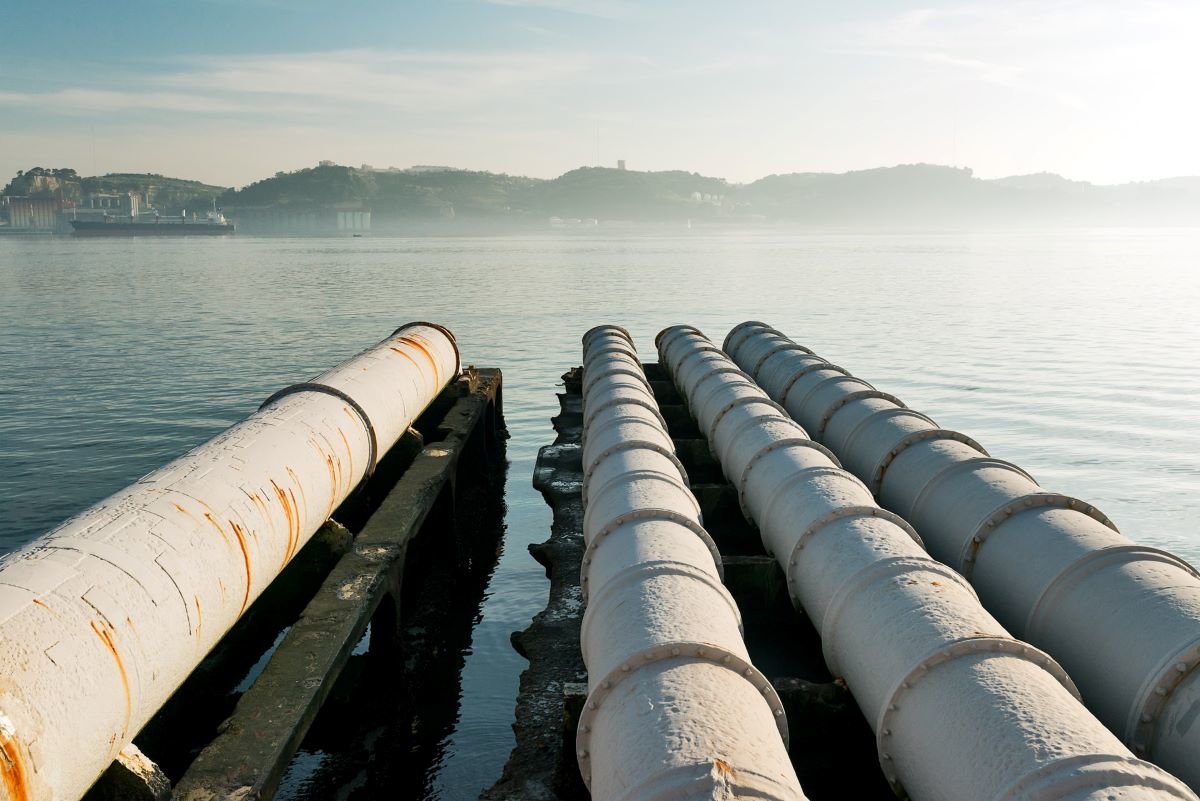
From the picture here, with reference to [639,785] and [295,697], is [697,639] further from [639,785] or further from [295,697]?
[295,697]

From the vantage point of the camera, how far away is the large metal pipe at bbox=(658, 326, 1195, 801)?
429cm

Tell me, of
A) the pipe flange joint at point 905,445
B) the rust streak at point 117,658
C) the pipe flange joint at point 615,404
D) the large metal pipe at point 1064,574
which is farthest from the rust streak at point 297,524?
the pipe flange joint at point 905,445

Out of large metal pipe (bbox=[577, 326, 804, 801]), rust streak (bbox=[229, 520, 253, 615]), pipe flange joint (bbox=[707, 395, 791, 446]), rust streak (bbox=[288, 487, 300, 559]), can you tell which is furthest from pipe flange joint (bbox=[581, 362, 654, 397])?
rust streak (bbox=[229, 520, 253, 615])

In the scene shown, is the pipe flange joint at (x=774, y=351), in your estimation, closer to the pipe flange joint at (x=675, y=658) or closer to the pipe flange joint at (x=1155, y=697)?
the pipe flange joint at (x=1155, y=697)

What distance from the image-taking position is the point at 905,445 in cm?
998

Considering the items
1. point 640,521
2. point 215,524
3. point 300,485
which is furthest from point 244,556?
point 640,521

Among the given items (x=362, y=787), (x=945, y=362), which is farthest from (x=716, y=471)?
(x=945, y=362)

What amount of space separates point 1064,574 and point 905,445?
337 cm

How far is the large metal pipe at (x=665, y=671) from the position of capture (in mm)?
4258

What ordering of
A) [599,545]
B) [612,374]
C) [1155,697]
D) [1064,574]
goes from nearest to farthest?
[1155,697] < [1064,574] < [599,545] < [612,374]

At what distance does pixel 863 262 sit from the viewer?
96.7 meters

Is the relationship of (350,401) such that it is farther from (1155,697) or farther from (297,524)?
(1155,697)

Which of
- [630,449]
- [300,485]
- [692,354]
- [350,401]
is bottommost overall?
[300,485]

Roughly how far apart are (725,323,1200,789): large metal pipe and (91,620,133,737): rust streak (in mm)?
5704
